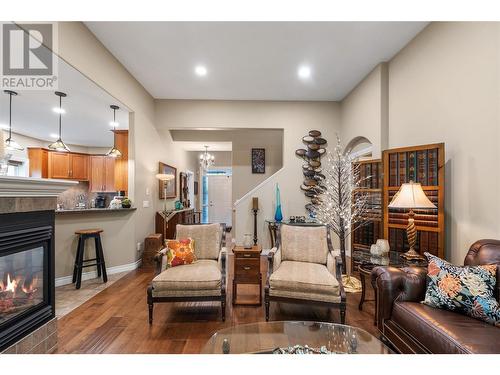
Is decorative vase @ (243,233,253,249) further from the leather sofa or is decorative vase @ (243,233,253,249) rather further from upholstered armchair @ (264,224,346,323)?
the leather sofa

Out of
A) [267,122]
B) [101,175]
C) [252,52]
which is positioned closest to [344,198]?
[267,122]

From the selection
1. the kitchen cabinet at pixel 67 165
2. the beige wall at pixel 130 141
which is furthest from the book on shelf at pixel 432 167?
the kitchen cabinet at pixel 67 165

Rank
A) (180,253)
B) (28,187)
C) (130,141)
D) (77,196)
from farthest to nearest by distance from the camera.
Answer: (77,196) < (130,141) < (180,253) < (28,187)

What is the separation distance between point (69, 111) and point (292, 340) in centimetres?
557

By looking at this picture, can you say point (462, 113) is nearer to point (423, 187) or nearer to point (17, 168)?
point (423, 187)

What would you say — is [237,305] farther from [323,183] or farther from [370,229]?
[323,183]

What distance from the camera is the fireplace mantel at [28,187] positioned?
5.20 feet

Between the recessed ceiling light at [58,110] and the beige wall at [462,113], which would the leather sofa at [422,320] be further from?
the recessed ceiling light at [58,110]

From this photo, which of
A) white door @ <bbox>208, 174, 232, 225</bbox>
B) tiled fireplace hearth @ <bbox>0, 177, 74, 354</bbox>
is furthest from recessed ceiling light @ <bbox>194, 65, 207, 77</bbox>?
white door @ <bbox>208, 174, 232, 225</bbox>

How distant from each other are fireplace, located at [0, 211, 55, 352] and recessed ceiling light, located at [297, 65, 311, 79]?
367 centimetres

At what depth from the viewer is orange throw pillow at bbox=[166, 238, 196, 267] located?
283 centimetres

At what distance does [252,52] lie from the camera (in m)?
3.42

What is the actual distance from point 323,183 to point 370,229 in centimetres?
156

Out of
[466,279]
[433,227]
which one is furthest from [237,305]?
[433,227]
